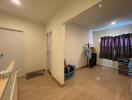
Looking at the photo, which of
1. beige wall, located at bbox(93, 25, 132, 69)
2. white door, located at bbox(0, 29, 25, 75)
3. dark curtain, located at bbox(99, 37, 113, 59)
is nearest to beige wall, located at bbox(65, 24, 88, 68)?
beige wall, located at bbox(93, 25, 132, 69)

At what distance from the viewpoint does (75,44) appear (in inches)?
167

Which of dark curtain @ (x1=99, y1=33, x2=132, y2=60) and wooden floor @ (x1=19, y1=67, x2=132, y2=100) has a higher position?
dark curtain @ (x1=99, y1=33, x2=132, y2=60)

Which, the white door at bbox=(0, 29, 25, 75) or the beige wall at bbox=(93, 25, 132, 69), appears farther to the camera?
the beige wall at bbox=(93, 25, 132, 69)

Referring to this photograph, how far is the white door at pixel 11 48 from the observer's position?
2.82 metres

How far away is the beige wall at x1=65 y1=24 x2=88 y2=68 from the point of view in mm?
3920

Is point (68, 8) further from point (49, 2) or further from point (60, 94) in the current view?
point (60, 94)

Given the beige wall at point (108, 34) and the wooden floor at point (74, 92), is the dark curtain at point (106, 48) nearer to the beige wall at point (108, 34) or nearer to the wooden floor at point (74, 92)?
the beige wall at point (108, 34)

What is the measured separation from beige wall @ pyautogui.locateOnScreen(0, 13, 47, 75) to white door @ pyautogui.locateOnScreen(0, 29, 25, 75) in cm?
19

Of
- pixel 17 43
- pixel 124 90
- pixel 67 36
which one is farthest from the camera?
pixel 67 36

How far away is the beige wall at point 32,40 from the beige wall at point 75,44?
4.06 feet

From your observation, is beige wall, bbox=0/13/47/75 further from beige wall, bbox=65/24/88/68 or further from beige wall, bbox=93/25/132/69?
beige wall, bbox=93/25/132/69

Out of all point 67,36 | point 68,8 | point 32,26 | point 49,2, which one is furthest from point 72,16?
point 32,26

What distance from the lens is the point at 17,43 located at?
3143 mm

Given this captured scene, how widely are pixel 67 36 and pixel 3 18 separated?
259 centimetres
